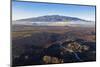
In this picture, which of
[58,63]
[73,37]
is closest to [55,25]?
[73,37]

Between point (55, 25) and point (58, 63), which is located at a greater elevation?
point (55, 25)

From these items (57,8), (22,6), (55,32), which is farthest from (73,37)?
(22,6)

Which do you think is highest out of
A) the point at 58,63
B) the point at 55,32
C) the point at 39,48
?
the point at 55,32

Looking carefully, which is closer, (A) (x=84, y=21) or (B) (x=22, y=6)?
(B) (x=22, y=6)

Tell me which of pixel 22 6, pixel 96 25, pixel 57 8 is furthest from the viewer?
pixel 96 25

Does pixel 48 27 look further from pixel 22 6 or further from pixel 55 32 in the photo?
pixel 22 6

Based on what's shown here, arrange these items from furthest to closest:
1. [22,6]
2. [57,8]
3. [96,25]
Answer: [96,25], [57,8], [22,6]
